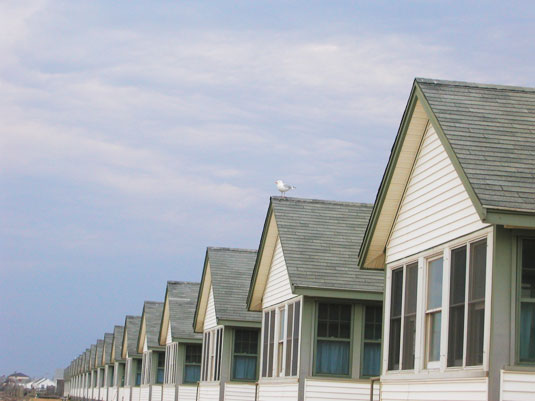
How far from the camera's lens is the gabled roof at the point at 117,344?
215 ft

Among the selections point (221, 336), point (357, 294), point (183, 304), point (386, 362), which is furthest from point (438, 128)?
point (183, 304)

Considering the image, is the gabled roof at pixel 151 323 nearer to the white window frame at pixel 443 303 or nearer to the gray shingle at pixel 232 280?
the gray shingle at pixel 232 280

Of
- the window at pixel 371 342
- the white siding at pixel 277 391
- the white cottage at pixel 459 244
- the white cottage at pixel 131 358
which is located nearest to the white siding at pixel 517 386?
the white cottage at pixel 459 244

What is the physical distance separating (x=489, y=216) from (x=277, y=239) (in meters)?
13.9

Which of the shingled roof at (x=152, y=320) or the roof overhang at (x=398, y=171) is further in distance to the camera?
the shingled roof at (x=152, y=320)

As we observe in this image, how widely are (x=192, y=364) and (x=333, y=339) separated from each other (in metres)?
17.4

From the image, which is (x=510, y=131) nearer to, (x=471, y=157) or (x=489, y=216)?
(x=471, y=157)

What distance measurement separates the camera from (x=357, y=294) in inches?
861

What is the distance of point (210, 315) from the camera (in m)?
33.5

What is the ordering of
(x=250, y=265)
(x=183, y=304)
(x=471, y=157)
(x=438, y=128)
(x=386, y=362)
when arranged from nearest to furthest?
(x=471, y=157) < (x=438, y=128) < (x=386, y=362) < (x=250, y=265) < (x=183, y=304)

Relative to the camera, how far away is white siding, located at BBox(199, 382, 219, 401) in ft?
102

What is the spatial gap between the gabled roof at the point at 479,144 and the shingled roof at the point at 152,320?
31.1 m

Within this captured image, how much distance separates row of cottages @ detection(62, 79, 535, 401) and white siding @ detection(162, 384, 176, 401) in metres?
9.54

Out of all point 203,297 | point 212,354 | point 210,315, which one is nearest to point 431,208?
point 212,354
